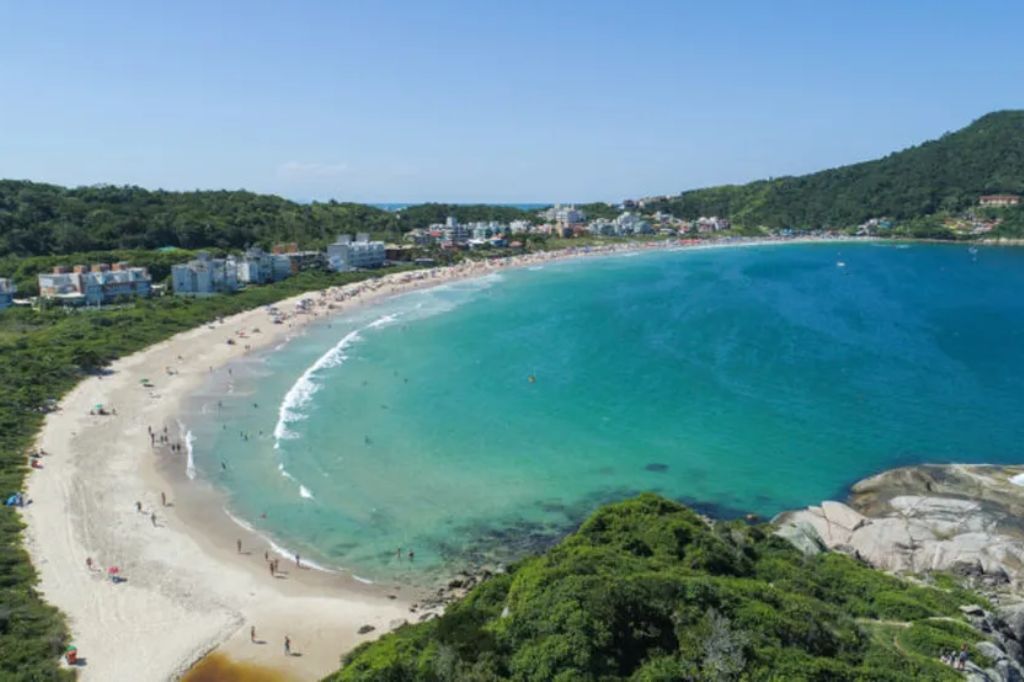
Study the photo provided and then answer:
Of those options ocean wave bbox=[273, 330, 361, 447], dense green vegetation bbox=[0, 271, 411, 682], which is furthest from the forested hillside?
ocean wave bbox=[273, 330, 361, 447]

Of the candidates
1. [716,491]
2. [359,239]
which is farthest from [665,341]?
[359,239]

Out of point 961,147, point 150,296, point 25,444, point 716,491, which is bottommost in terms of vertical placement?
point 716,491

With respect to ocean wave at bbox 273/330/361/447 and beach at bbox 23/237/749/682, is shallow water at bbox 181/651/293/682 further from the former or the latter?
ocean wave at bbox 273/330/361/447

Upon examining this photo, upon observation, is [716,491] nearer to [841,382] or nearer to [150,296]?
[841,382]

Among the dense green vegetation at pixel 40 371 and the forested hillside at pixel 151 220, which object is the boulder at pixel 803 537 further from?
the forested hillside at pixel 151 220

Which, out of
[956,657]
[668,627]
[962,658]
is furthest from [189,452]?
[962,658]

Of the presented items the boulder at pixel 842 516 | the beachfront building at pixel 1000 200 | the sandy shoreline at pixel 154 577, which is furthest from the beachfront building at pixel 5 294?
the beachfront building at pixel 1000 200
